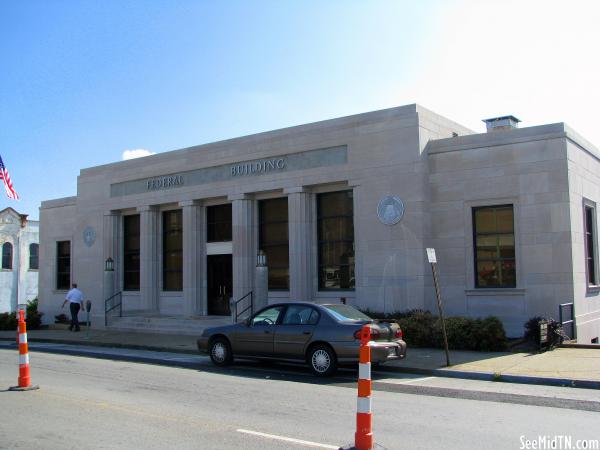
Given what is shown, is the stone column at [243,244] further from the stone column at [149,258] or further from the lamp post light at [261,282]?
the stone column at [149,258]

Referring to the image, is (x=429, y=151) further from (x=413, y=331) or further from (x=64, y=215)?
(x=64, y=215)

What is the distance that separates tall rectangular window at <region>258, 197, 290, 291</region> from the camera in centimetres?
2205

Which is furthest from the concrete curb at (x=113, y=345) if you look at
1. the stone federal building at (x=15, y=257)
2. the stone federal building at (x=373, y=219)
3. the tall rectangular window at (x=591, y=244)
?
the stone federal building at (x=15, y=257)

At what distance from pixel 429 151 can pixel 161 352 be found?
32.1 ft

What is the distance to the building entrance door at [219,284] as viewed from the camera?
77.4 feet

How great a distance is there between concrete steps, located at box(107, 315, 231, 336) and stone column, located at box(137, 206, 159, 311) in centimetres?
113

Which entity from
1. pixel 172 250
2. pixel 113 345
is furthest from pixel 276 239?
pixel 113 345

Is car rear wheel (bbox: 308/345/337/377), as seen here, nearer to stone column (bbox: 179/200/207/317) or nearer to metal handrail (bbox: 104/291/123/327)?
stone column (bbox: 179/200/207/317)

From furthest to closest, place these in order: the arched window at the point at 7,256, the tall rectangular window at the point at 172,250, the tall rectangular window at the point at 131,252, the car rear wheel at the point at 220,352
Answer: the arched window at the point at 7,256
the tall rectangular window at the point at 131,252
the tall rectangular window at the point at 172,250
the car rear wheel at the point at 220,352

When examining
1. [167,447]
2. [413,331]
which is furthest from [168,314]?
[167,447]

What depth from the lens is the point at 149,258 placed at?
25.2 metres

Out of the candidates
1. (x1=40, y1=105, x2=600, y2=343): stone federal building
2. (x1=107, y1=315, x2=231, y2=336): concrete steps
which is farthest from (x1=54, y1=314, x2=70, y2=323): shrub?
(x1=107, y1=315, x2=231, y2=336): concrete steps

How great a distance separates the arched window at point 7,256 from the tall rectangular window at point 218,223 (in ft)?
77.5

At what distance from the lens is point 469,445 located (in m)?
6.78
